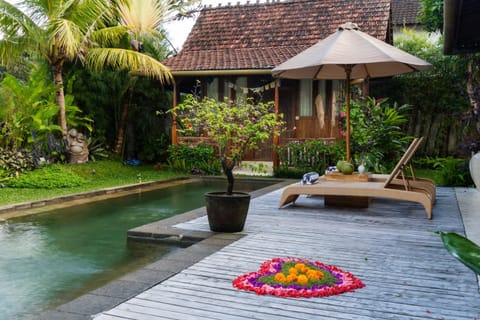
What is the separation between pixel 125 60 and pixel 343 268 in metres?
10.3

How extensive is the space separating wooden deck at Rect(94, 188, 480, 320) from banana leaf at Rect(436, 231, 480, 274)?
2.03m

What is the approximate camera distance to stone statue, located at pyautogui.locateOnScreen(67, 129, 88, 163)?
1316 centimetres

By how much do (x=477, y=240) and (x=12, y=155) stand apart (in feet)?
32.4

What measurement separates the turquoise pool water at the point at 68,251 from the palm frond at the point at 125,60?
5.04 m

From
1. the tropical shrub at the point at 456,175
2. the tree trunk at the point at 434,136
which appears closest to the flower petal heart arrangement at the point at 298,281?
the tropical shrub at the point at 456,175

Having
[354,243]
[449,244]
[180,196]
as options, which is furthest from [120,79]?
[449,244]

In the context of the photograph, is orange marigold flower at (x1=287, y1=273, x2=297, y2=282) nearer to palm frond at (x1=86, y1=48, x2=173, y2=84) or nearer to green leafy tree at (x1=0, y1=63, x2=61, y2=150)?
green leafy tree at (x1=0, y1=63, x2=61, y2=150)

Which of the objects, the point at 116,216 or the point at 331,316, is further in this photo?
the point at 116,216

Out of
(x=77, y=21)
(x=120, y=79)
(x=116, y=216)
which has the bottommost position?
(x=116, y=216)

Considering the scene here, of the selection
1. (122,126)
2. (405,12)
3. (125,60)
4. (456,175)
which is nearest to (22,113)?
(125,60)

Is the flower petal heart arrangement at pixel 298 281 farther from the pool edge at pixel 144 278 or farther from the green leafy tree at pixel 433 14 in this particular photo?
the green leafy tree at pixel 433 14

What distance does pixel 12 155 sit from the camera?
37.5ft

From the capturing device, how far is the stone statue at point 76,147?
1316 cm

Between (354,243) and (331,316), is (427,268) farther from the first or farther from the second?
(331,316)
